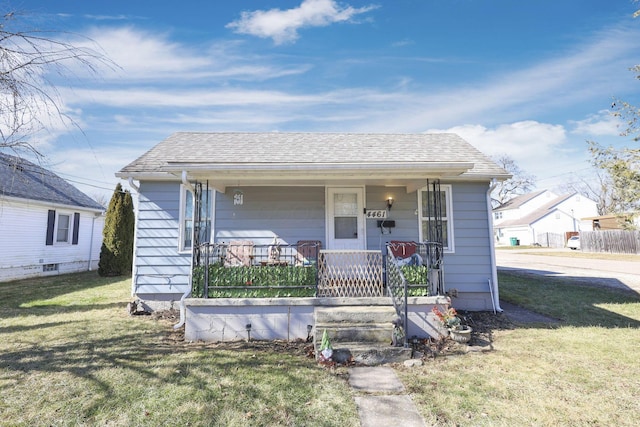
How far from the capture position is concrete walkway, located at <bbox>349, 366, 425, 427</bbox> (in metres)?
2.86

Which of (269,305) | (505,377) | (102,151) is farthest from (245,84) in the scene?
(505,377)

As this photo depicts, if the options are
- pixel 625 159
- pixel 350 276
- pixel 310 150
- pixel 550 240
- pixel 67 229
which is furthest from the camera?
pixel 550 240

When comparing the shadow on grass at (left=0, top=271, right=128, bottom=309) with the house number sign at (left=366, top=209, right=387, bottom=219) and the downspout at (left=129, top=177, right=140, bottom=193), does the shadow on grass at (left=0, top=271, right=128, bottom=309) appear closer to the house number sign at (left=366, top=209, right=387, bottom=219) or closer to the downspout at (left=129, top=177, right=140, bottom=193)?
the downspout at (left=129, top=177, right=140, bottom=193)

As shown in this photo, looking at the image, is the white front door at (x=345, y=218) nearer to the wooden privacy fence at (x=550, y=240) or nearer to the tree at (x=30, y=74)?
the tree at (x=30, y=74)

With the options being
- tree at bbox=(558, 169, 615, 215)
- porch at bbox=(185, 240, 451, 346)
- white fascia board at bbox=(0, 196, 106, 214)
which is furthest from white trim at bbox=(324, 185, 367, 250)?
tree at bbox=(558, 169, 615, 215)

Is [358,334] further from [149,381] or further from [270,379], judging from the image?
[149,381]

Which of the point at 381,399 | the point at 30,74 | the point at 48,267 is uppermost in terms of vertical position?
the point at 30,74

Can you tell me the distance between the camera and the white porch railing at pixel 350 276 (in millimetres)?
5660

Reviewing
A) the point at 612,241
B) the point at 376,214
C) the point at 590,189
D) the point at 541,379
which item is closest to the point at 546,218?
the point at 612,241

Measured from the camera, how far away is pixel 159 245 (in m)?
6.89

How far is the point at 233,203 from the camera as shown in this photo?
7.06m

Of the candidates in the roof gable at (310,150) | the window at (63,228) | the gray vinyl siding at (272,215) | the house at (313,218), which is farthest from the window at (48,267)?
the gray vinyl siding at (272,215)

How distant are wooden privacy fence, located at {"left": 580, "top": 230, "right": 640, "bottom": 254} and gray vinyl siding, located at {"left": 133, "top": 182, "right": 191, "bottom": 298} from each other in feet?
91.5

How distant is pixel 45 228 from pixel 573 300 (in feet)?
61.0
